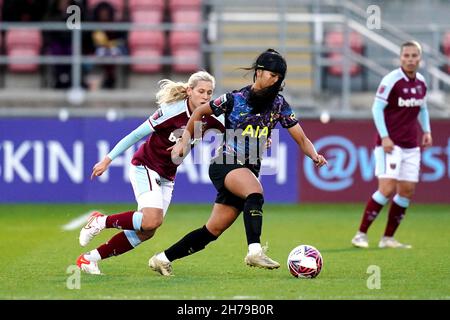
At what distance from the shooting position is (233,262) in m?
10.6

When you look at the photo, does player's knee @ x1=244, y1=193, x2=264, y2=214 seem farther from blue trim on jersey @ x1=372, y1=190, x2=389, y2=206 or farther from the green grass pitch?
blue trim on jersey @ x1=372, y1=190, x2=389, y2=206

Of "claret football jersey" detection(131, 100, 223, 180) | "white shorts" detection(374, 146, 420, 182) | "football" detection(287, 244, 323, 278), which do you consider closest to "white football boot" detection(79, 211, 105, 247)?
"claret football jersey" detection(131, 100, 223, 180)

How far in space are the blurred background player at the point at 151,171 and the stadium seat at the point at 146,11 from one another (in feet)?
35.1

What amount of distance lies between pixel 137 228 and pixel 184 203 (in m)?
8.31

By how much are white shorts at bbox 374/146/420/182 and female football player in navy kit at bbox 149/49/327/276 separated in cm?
330

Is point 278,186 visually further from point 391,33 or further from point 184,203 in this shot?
point 391,33

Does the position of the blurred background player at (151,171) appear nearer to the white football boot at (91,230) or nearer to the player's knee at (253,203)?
the white football boot at (91,230)

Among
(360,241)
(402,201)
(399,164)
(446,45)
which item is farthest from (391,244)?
(446,45)

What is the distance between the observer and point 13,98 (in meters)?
19.1

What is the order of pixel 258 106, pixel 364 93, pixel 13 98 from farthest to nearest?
pixel 364 93
pixel 13 98
pixel 258 106

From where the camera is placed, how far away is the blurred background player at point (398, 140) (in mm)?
12391

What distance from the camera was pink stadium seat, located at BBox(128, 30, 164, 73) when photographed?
2011 cm

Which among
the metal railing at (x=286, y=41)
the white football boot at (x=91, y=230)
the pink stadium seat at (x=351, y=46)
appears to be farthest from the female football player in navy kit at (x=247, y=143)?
the pink stadium seat at (x=351, y=46)
